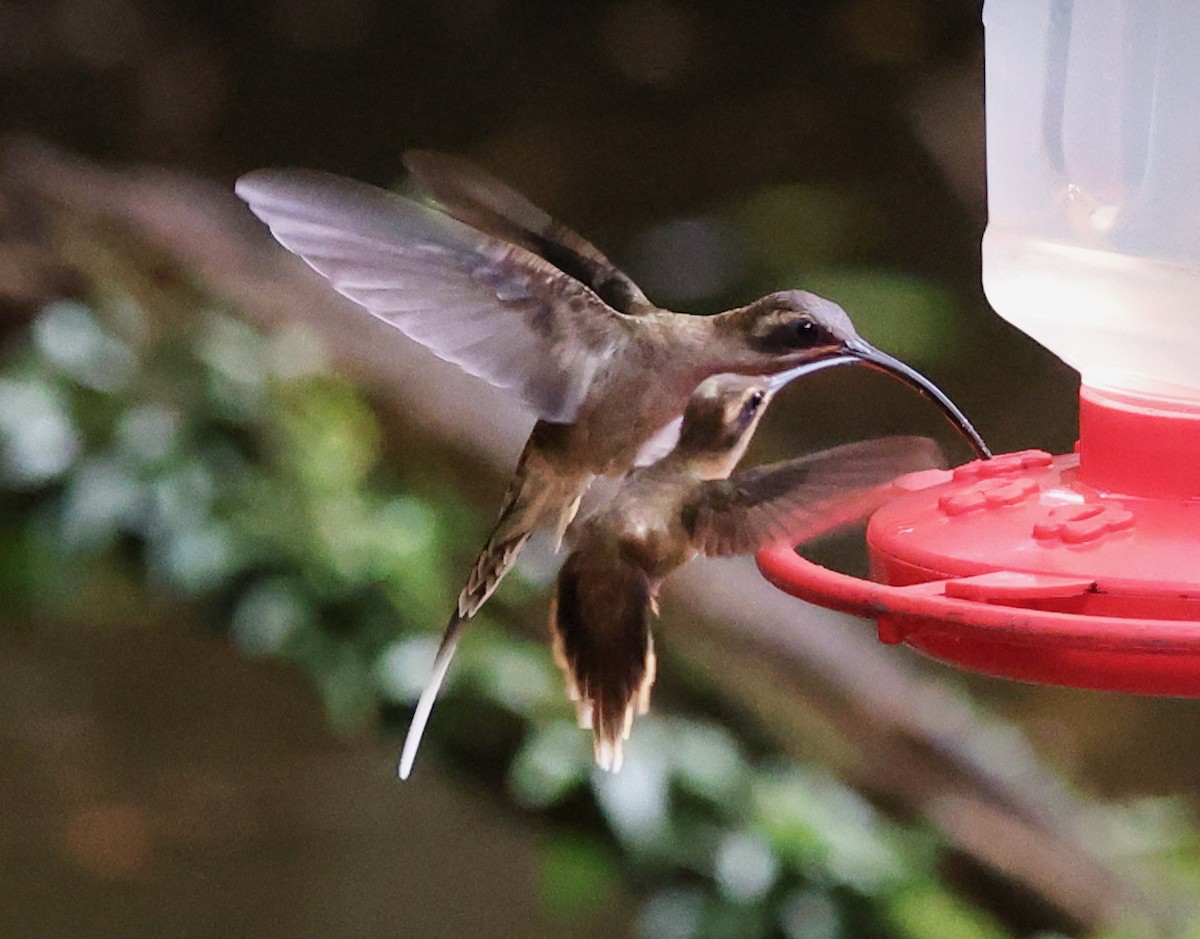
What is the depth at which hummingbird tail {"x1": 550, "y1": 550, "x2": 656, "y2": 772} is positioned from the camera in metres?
1.17

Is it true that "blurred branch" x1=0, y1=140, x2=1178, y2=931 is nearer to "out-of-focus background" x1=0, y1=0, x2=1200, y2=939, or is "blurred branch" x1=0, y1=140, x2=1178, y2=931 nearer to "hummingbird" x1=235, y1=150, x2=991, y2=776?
"out-of-focus background" x1=0, y1=0, x2=1200, y2=939

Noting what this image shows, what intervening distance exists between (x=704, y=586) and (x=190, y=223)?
3.35 ft

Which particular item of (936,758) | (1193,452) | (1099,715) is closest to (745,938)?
(936,758)

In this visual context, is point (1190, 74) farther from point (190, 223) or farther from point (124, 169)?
point (124, 169)

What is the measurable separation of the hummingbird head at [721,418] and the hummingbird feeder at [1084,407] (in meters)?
0.07

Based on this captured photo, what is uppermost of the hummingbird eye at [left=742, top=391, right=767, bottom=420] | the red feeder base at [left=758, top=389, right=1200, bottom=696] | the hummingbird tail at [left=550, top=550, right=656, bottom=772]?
the hummingbird eye at [left=742, top=391, right=767, bottom=420]

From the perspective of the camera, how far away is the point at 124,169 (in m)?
2.65

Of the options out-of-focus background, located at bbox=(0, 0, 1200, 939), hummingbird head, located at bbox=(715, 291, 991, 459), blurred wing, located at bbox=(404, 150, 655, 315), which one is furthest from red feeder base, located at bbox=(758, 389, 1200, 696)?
out-of-focus background, located at bbox=(0, 0, 1200, 939)

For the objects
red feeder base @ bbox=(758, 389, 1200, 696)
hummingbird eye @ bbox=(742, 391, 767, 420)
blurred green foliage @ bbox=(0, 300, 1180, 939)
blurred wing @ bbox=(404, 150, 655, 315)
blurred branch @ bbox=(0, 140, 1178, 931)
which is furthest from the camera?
blurred branch @ bbox=(0, 140, 1178, 931)

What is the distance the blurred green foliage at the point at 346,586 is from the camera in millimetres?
2393

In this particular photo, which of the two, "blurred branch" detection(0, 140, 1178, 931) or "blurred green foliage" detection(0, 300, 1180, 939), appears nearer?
"blurred green foliage" detection(0, 300, 1180, 939)

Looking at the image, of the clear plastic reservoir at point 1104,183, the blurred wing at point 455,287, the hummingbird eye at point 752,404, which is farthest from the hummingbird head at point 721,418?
the clear plastic reservoir at point 1104,183

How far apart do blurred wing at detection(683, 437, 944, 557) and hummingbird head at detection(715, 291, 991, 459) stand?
71 mm

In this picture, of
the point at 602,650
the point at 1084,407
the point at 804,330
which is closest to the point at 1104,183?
the point at 1084,407
